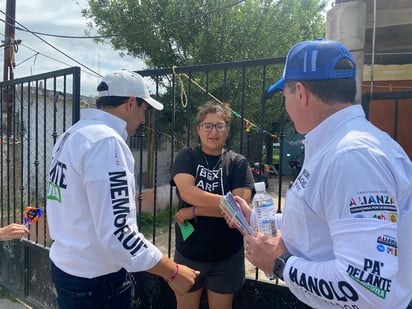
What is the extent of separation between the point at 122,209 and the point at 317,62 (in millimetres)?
1076

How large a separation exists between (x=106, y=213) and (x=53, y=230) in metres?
0.47

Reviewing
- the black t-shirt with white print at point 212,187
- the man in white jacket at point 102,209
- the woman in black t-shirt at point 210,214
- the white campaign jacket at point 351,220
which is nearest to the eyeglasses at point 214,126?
the woman in black t-shirt at point 210,214

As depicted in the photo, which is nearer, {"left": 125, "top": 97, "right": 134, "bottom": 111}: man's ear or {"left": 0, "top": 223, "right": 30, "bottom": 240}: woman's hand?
{"left": 125, "top": 97, "right": 134, "bottom": 111}: man's ear

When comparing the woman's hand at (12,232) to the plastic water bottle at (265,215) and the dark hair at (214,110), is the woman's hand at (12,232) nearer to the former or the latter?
the dark hair at (214,110)

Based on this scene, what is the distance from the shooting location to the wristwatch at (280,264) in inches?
51.2

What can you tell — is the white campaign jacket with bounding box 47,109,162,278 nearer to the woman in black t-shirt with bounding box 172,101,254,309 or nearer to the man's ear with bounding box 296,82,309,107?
the woman in black t-shirt with bounding box 172,101,254,309

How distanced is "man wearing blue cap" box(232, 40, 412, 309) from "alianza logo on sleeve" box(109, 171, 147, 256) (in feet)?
2.04

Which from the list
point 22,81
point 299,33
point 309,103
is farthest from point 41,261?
point 299,33

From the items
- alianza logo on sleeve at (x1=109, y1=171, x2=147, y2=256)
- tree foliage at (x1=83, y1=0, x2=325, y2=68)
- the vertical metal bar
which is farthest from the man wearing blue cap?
tree foliage at (x1=83, y1=0, x2=325, y2=68)

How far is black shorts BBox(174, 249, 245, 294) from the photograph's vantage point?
2.42 m

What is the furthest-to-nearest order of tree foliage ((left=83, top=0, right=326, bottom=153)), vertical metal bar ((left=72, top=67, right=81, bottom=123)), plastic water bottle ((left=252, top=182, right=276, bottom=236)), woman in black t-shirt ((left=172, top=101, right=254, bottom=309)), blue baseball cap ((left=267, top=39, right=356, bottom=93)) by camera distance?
1. tree foliage ((left=83, top=0, right=326, bottom=153))
2. vertical metal bar ((left=72, top=67, right=81, bottom=123))
3. woman in black t-shirt ((left=172, top=101, right=254, bottom=309))
4. plastic water bottle ((left=252, top=182, right=276, bottom=236))
5. blue baseball cap ((left=267, top=39, right=356, bottom=93))

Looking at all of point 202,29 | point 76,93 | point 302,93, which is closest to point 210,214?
point 302,93

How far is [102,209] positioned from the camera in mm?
1683

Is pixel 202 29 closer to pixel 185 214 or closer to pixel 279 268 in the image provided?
pixel 185 214
